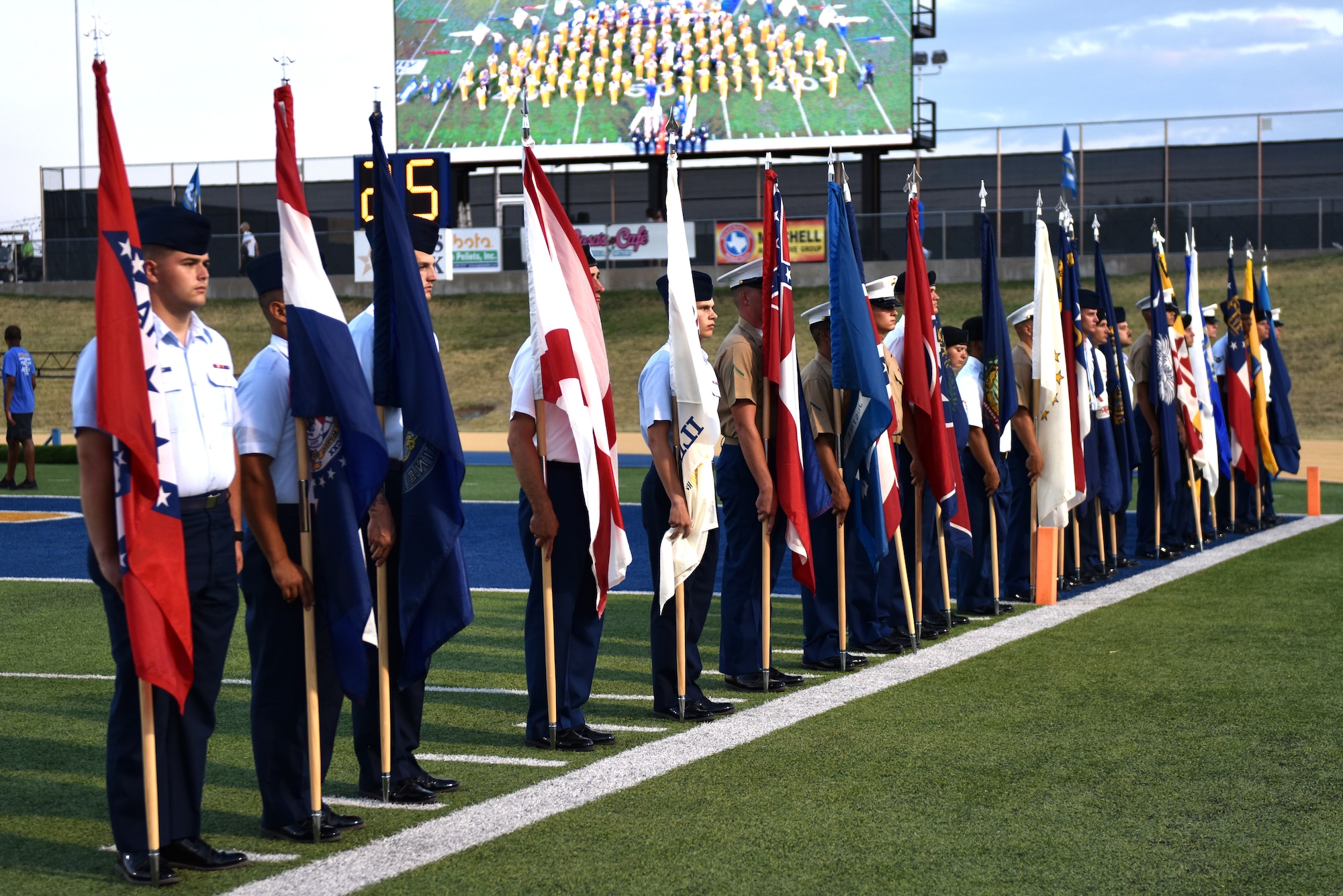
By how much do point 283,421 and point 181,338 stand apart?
0.53 m

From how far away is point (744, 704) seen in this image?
7816 mm

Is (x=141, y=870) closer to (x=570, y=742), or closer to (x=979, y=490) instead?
(x=570, y=742)

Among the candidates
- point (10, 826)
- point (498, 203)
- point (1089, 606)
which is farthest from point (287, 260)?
point (498, 203)

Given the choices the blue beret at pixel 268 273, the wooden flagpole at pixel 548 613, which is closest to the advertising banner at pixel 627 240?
the wooden flagpole at pixel 548 613

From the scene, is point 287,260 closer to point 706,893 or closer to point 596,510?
point 596,510

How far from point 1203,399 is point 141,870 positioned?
12.4 m

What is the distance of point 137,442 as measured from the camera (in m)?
4.75

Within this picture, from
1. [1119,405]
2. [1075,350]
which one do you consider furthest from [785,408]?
[1119,405]

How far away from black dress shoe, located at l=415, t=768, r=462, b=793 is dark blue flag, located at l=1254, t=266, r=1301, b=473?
13935mm

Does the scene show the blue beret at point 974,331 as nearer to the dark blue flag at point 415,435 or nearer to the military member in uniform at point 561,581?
the military member in uniform at point 561,581

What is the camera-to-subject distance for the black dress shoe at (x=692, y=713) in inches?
294

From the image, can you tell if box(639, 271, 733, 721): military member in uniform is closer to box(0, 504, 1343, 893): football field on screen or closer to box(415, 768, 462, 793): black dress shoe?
box(0, 504, 1343, 893): football field on screen

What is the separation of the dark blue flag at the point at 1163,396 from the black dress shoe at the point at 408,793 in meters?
10.0

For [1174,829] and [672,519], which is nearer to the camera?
[1174,829]
